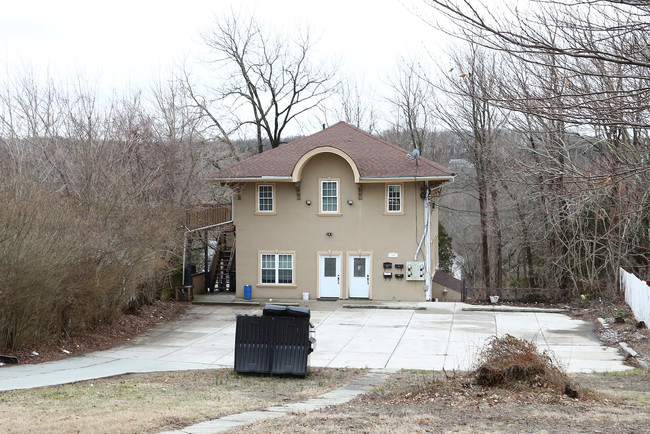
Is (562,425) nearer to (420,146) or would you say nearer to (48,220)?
(48,220)

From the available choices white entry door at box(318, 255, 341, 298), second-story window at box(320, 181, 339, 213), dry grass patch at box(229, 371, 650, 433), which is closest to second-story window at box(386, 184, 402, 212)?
second-story window at box(320, 181, 339, 213)

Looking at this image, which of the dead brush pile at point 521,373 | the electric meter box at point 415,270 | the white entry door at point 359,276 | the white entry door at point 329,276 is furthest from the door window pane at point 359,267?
the dead brush pile at point 521,373

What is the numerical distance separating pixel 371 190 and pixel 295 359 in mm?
14747

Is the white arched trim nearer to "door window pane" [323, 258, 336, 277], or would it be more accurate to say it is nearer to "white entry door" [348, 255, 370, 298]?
"white entry door" [348, 255, 370, 298]

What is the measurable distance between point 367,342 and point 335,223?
Result: 9251 millimetres

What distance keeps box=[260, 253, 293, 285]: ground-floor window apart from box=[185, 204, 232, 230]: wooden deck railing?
2890 millimetres

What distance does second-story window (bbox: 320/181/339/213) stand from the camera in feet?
92.4

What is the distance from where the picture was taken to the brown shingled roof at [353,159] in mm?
27312

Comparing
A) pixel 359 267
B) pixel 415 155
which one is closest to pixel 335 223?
pixel 359 267

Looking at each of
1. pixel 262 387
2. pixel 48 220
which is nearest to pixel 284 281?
pixel 48 220

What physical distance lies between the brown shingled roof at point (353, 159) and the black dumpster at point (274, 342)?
1371 centimetres

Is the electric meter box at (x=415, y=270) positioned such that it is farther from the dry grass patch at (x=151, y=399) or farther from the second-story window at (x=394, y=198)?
the dry grass patch at (x=151, y=399)

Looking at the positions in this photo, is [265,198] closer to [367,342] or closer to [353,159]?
[353,159]

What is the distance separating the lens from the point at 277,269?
2859 cm
